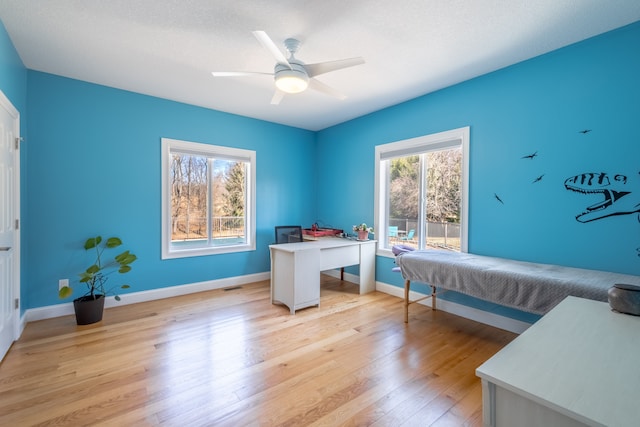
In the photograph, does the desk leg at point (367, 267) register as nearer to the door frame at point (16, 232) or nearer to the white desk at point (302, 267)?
the white desk at point (302, 267)

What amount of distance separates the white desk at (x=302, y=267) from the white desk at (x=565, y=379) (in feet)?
Answer: 7.62

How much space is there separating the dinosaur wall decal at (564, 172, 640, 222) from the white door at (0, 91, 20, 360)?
4.56 meters

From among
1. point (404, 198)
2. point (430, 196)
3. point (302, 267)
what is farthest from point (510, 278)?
point (302, 267)

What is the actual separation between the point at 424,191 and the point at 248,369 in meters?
2.76

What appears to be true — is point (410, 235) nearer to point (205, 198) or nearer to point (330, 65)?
point (330, 65)

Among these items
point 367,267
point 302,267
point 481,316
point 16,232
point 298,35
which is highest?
point 298,35

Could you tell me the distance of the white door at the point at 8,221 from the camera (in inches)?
86.0

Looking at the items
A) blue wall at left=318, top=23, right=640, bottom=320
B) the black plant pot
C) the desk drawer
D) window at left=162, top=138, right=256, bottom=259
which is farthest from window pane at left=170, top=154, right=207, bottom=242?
blue wall at left=318, top=23, right=640, bottom=320

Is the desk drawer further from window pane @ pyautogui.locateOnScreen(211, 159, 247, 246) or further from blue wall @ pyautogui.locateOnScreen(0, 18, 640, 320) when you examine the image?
window pane @ pyautogui.locateOnScreen(211, 159, 247, 246)

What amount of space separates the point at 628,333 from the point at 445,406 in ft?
3.32

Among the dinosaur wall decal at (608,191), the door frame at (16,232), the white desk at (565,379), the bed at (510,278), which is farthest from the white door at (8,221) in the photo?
the dinosaur wall decal at (608,191)

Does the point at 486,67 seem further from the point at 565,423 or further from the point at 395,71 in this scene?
the point at 565,423

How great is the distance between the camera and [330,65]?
2.17 meters

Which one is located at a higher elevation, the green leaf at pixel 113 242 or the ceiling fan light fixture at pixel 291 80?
the ceiling fan light fixture at pixel 291 80
